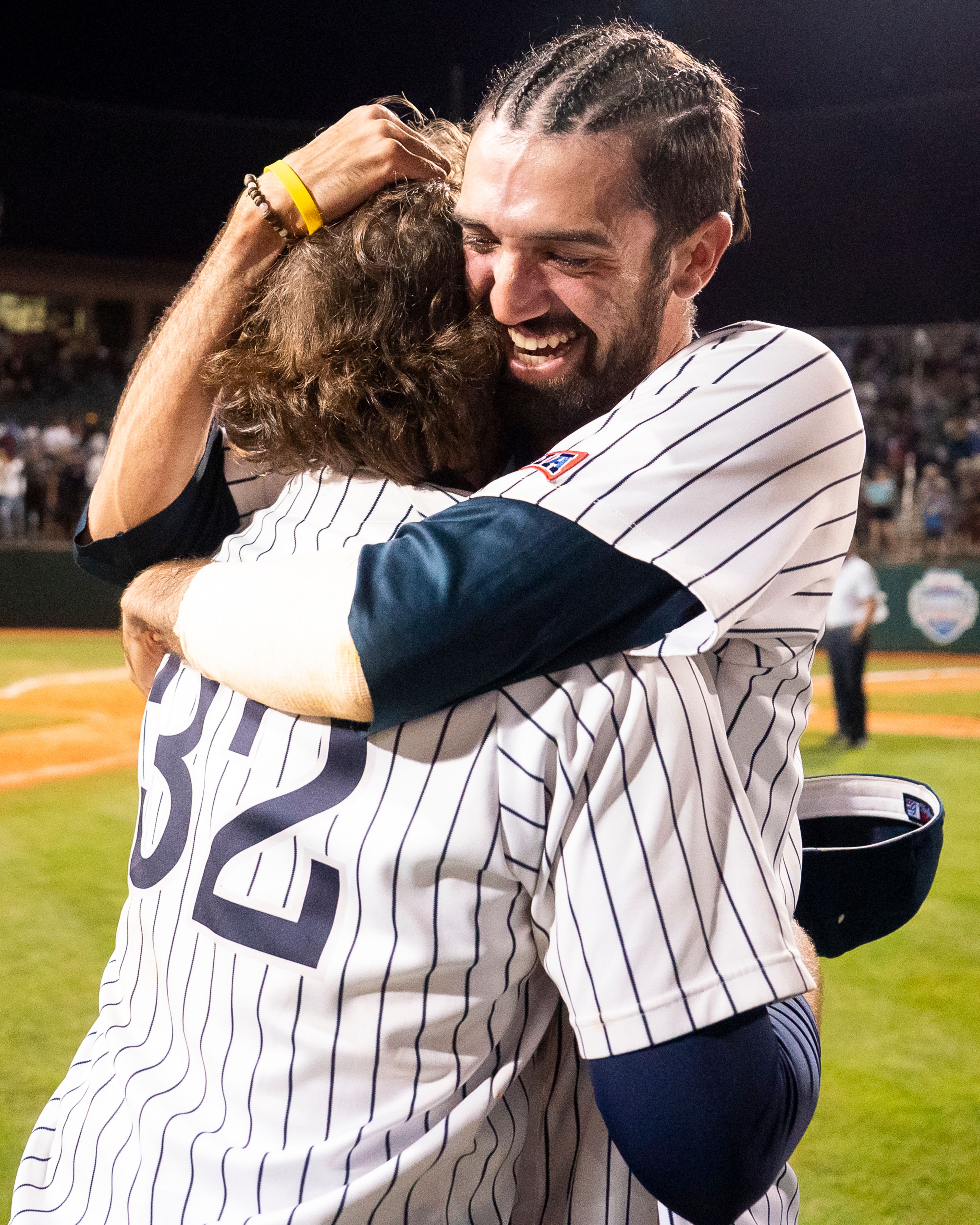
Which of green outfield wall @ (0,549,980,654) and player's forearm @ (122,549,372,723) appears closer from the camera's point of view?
player's forearm @ (122,549,372,723)

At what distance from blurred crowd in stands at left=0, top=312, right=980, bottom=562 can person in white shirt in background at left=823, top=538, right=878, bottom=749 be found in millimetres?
4822

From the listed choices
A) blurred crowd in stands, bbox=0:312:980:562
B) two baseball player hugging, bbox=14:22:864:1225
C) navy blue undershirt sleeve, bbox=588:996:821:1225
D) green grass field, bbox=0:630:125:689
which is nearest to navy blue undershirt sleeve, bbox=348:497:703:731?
two baseball player hugging, bbox=14:22:864:1225

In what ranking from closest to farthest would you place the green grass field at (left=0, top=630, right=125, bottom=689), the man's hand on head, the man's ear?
the man's hand on head
the man's ear
the green grass field at (left=0, top=630, right=125, bottom=689)

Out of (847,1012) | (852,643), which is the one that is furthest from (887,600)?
(847,1012)

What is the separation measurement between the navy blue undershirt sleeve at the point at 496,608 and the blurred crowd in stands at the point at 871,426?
1128cm

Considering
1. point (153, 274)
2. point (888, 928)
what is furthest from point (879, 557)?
point (888, 928)

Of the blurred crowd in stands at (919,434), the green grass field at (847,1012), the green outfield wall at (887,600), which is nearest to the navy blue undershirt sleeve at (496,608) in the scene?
the green grass field at (847,1012)

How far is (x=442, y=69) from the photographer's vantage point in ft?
36.1

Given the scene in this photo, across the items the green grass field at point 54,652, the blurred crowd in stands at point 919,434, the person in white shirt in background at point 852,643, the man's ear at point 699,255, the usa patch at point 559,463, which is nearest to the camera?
the usa patch at point 559,463

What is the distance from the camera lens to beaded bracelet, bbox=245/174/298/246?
1062mm

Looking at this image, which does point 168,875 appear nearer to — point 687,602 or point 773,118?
point 687,602

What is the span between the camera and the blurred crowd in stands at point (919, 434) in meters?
11.8

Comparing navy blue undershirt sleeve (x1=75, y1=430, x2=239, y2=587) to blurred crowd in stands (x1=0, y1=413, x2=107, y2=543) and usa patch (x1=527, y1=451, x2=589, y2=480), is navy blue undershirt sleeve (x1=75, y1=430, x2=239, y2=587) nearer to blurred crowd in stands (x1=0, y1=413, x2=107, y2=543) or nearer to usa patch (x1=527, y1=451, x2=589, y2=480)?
usa patch (x1=527, y1=451, x2=589, y2=480)

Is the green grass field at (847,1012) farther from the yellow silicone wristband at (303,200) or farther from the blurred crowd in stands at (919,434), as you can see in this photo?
the blurred crowd in stands at (919,434)
